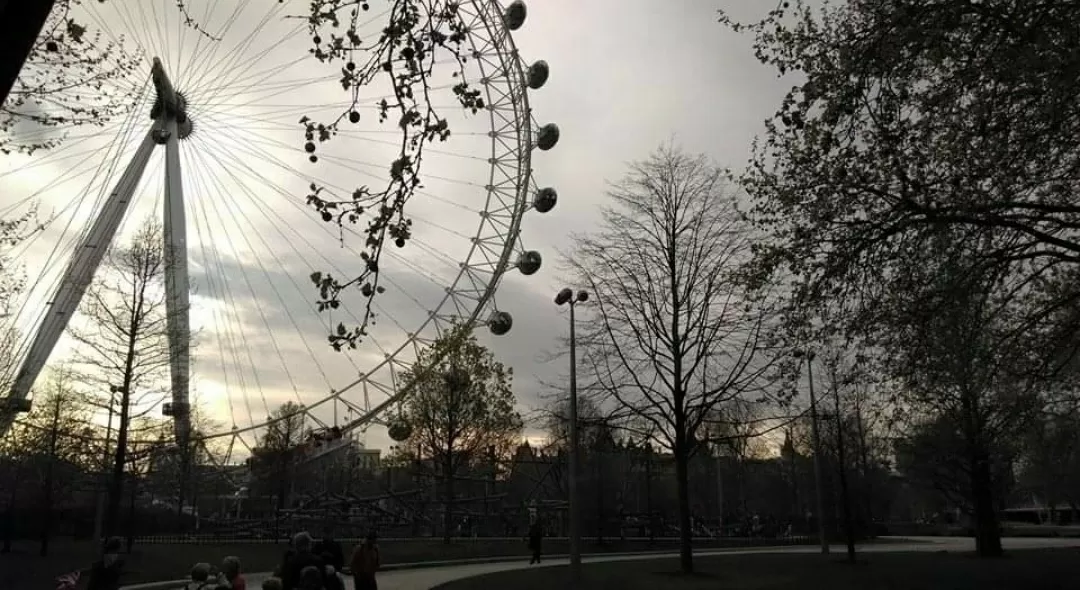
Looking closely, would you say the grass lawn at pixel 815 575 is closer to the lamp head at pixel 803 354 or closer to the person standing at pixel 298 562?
the lamp head at pixel 803 354

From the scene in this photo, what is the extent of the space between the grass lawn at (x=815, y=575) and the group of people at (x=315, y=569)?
7.27 metres

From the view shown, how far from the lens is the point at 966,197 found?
37.9ft

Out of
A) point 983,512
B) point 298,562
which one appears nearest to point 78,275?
point 298,562

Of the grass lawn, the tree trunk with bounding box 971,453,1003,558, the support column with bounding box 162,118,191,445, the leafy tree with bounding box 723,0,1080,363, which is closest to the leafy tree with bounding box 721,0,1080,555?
the leafy tree with bounding box 723,0,1080,363

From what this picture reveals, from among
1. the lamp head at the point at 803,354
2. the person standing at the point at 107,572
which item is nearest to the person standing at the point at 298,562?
the person standing at the point at 107,572

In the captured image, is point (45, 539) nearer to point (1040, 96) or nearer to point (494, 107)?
point (494, 107)

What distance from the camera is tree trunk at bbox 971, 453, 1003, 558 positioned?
26902 mm

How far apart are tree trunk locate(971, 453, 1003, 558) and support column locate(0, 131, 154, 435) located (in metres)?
29.1

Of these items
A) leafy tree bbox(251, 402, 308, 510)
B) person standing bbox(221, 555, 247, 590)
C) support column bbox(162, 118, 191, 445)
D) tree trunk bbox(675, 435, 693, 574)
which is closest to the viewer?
person standing bbox(221, 555, 247, 590)

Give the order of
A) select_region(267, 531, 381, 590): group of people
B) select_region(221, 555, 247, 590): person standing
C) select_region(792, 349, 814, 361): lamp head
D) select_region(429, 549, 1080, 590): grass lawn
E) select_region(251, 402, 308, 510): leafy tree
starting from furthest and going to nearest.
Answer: select_region(251, 402, 308, 510): leafy tree, select_region(429, 549, 1080, 590): grass lawn, select_region(792, 349, 814, 361): lamp head, select_region(221, 555, 247, 590): person standing, select_region(267, 531, 381, 590): group of people

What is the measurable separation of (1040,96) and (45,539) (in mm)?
30643

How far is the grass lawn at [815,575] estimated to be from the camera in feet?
60.8

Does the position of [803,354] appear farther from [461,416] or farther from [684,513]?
[461,416]

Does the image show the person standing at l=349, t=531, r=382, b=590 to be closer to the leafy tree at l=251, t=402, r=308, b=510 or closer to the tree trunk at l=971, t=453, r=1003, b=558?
the tree trunk at l=971, t=453, r=1003, b=558
